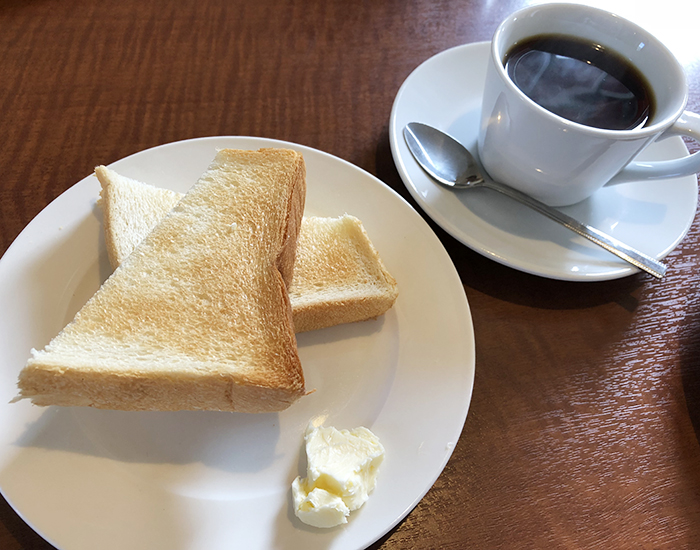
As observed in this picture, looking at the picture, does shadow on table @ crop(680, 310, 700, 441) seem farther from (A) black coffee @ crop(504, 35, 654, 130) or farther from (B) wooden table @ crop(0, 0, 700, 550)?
(A) black coffee @ crop(504, 35, 654, 130)

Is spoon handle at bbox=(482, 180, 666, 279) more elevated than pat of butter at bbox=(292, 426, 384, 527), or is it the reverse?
spoon handle at bbox=(482, 180, 666, 279)

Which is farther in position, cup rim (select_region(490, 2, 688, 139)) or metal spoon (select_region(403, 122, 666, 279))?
metal spoon (select_region(403, 122, 666, 279))

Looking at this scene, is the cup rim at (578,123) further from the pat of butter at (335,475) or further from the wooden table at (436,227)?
the pat of butter at (335,475)

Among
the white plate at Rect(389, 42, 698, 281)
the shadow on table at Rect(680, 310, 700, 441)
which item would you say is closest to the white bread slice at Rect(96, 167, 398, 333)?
the white plate at Rect(389, 42, 698, 281)

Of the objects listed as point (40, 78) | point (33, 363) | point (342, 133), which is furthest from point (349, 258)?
point (40, 78)

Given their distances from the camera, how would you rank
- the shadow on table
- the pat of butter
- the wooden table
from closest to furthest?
the pat of butter, the wooden table, the shadow on table

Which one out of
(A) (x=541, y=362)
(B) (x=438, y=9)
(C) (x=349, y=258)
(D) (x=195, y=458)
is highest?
(B) (x=438, y=9)

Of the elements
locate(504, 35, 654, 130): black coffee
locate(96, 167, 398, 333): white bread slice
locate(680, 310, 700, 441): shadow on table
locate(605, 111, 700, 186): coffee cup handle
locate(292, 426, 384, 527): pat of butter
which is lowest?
locate(292, 426, 384, 527): pat of butter

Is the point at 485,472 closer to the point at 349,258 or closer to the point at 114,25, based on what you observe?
the point at 349,258
